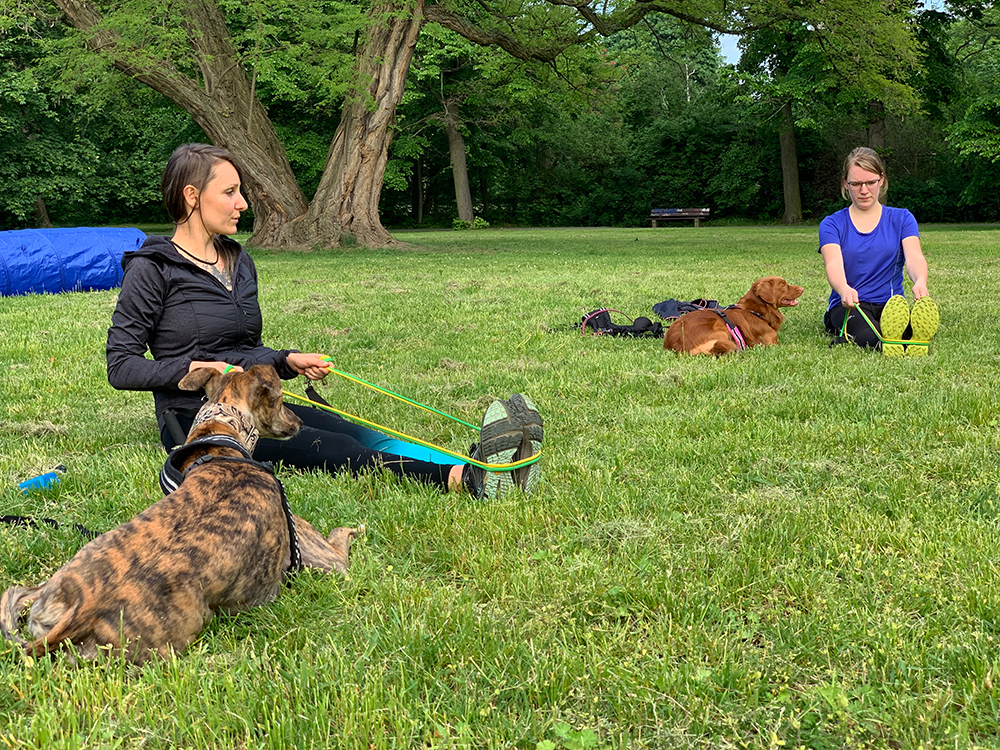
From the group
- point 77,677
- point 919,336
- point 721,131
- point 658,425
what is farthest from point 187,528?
point 721,131

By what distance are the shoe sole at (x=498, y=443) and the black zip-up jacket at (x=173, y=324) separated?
1122mm

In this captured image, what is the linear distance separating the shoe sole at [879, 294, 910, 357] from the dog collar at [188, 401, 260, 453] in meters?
5.26

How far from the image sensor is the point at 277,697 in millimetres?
2131

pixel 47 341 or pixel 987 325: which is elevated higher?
pixel 47 341

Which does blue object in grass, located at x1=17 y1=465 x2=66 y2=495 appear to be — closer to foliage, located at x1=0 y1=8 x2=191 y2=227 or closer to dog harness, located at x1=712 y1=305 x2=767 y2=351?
dog harness, located at x1=712 y1=305 x2=767 y2=351

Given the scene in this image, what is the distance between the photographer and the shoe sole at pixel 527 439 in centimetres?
347

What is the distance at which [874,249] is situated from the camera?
7145 mm

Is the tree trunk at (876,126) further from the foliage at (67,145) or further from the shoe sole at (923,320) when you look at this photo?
the shoe sole at (923,320)

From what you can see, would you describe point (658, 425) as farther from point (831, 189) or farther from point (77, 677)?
point (831, 189)

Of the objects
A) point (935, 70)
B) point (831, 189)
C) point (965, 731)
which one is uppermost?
point (935, 70)

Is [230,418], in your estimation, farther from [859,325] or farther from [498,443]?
[859,325]

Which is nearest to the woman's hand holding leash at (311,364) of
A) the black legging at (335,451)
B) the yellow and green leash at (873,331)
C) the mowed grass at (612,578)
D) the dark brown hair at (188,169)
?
the black legging at (335,451)

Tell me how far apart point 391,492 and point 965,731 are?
2.37 m

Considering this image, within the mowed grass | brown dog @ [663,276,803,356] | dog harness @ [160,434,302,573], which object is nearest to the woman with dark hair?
the mowed grass
